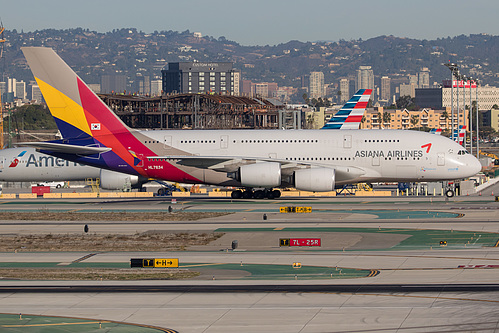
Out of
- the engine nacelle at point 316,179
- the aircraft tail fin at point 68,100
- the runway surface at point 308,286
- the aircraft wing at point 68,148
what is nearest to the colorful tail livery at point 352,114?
the engine nacelle at point 316,179

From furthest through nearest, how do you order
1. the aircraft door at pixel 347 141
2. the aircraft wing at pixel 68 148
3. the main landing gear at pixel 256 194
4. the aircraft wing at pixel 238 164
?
the main landing gear at pixel 256 194, the aircraft door at pixel 347 141, the aircraft wing at pixel 238 164, the aircraft wing at pixel 68 148

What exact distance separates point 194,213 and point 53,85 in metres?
17.0

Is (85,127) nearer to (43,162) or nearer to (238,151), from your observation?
(238,151)

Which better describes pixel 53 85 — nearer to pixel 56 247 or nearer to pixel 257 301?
pixel 56 247

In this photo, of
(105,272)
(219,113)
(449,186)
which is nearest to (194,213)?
(105,272)

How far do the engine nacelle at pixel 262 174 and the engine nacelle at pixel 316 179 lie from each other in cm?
175

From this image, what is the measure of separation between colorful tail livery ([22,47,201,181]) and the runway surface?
48.3 ft

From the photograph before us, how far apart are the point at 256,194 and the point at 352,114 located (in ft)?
118

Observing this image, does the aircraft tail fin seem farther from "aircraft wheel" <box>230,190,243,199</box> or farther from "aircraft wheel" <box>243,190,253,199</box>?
"aircraft wheel" <box>243,190,253,199</box>

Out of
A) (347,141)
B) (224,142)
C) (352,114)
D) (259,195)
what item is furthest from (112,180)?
(352,114)

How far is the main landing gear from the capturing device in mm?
63750

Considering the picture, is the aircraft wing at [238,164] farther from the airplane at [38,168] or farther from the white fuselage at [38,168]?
the white fuselage at [38,168]

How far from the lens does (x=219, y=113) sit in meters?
146

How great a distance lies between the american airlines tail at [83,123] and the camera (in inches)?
2397
